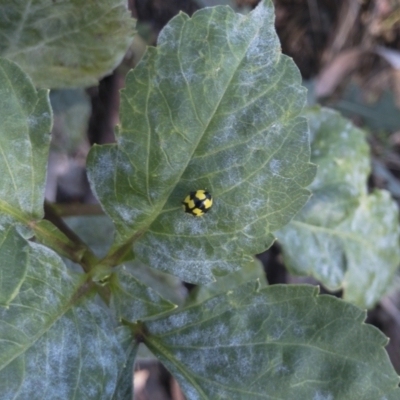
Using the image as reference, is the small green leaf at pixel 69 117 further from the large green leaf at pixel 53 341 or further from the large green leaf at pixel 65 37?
the large green leaf at pixel 53 341

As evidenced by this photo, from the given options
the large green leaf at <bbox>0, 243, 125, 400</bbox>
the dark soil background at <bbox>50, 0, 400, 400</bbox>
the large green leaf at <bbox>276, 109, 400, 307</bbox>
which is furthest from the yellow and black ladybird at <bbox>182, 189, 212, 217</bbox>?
the dark soil background at <bbox>50, 0, 400, 400</bbox>

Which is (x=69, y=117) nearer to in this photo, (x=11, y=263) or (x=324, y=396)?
(x=11, y=263)

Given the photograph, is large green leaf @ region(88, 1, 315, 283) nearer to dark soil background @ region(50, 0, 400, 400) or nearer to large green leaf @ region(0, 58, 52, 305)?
large green leaf @ region(0, 58, 52, 305)

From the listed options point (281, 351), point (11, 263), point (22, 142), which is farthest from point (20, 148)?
point (281, 351)

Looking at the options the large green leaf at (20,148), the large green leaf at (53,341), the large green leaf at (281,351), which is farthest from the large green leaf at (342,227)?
the large green leaf at (20,148)

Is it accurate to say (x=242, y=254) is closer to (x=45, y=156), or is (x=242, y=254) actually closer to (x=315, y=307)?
(x=315, y=307)

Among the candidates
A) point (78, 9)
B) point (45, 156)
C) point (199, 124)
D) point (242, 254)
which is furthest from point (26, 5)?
point (242, 254)
